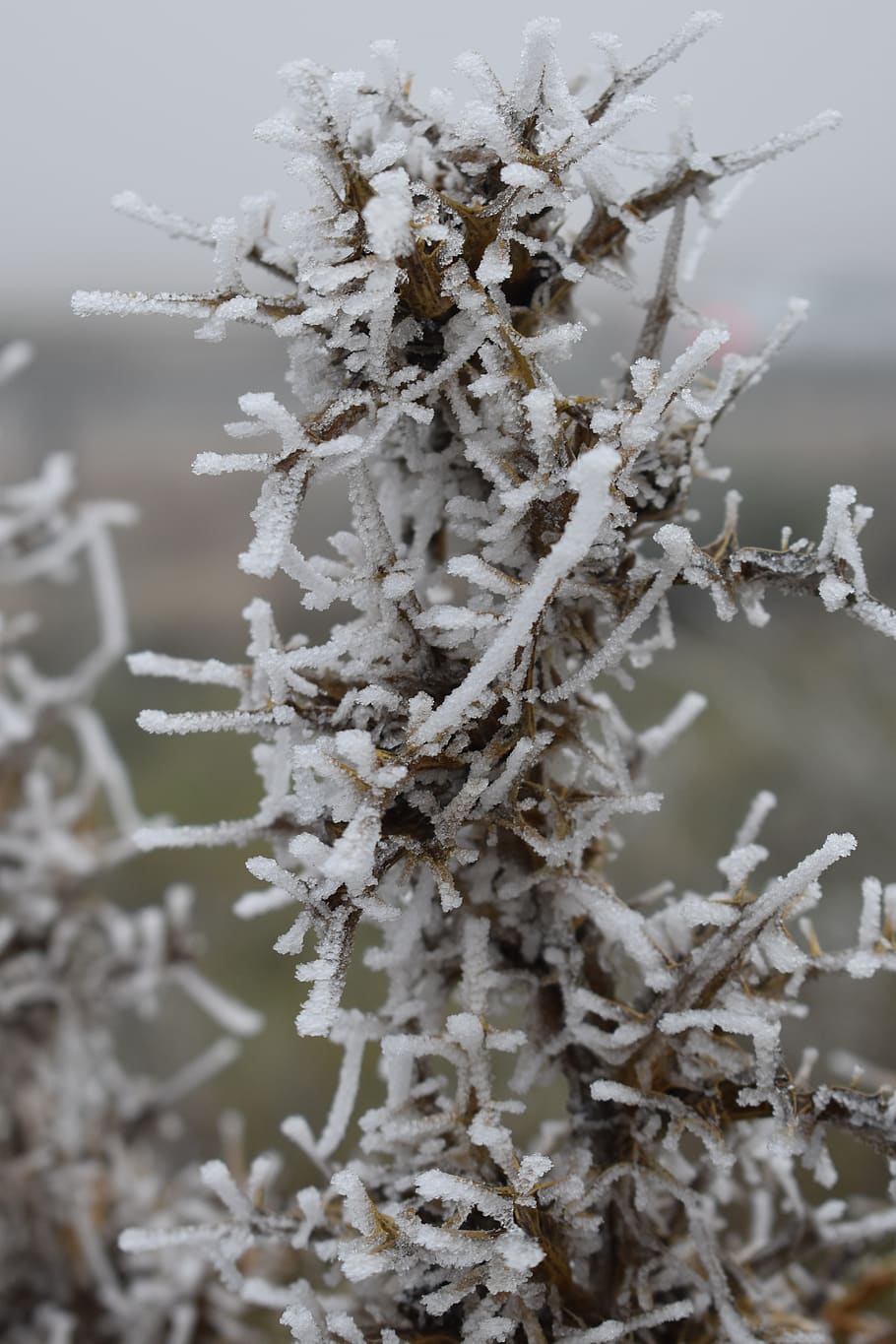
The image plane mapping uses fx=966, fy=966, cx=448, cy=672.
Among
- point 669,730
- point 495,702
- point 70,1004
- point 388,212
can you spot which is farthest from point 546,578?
point 70,1004

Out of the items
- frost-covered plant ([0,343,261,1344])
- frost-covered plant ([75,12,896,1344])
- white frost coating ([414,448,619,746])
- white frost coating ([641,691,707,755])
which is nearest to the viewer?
white frost coating ([414,448,619,746])

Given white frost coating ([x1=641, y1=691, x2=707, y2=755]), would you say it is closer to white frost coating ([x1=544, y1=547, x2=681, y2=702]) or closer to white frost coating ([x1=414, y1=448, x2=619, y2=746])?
white frost coating ([x1=544, y1=547, x2=681, y2=702])

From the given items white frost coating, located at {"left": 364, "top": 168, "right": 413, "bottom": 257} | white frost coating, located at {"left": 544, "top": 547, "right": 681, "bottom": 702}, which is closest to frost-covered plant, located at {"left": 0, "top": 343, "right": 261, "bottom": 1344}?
white frost coating, located at {"left": 544, "top": 547, "right": 681, "bottom": 702}

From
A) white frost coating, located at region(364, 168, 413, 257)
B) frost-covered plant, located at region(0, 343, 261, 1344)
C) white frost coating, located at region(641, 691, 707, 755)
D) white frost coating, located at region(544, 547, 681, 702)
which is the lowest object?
frost-covered plant, located at region(0, 343, 261, 1344)

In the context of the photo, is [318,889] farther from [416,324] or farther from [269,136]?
[269,136]

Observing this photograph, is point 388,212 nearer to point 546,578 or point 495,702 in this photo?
point 546,578

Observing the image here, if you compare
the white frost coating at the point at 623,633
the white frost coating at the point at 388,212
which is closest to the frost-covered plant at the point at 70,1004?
the white frost coating at the point at 623,633

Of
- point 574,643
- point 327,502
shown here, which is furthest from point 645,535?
point 327,502
